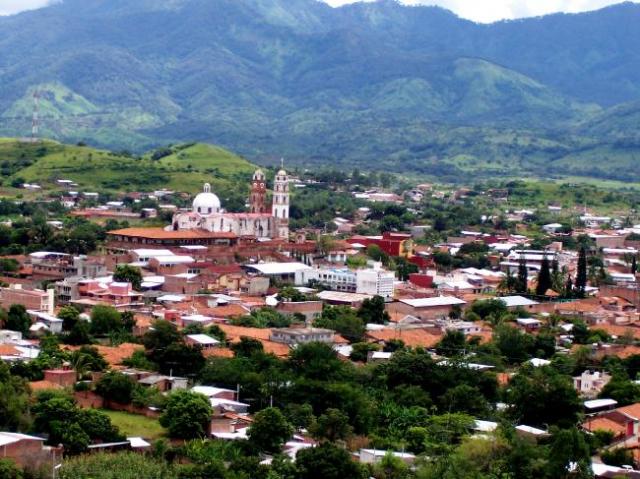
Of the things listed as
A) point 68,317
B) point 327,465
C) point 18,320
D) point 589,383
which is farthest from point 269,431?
point 68,317

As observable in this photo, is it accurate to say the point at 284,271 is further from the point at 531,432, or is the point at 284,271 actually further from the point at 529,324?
the point at 531,432

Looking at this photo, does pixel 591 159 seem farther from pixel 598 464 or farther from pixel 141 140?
pixel 598 464

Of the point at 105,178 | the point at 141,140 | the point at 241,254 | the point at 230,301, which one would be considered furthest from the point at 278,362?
the point at 141,140

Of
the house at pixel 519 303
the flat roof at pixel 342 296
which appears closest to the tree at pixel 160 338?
the flat roof at pixel 342 296

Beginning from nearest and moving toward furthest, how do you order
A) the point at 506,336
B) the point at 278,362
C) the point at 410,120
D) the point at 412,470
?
the point at 412,470 → the point at 278,362 → the point at 506,336 → the point at 410,120

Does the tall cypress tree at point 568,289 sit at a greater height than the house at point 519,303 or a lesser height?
greater

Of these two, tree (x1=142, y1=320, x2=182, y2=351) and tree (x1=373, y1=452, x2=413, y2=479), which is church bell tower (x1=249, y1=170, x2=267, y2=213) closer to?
tree (x1=142, y1=320, x2=182, y2=351)

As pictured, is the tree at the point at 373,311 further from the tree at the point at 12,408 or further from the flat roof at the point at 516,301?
the tree at the point at 12,408
